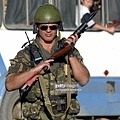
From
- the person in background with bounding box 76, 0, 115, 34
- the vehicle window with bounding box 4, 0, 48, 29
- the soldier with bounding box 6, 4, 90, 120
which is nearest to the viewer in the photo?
the soldier with bounding box 6, 4, 90, 120

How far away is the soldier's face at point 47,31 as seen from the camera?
4.82m

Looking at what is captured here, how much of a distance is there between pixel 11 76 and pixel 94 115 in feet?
16.8

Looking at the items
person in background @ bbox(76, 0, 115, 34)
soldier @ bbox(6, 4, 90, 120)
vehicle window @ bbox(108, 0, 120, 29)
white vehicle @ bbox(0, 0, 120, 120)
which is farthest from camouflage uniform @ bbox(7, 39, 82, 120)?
vehicle window @ bbox(108, 0, 120, 29)

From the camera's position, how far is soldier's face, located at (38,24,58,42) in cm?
482

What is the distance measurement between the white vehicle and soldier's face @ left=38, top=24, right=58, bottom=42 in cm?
414

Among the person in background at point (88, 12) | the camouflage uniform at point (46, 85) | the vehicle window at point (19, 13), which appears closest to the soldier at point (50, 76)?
the camouflage uniform at point (46, 85)

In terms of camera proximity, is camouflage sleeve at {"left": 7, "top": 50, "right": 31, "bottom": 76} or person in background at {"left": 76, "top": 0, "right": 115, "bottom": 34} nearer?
camouflage sleeve at {"left": 7, "top": 50, "right": 31, "bottom": 76}

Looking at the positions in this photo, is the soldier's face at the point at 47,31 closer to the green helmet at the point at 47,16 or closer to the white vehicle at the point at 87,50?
the green helmet at the point at 47,16

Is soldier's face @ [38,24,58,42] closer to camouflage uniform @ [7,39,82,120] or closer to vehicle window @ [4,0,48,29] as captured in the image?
camouflage uniform @ [7,39,82,120]

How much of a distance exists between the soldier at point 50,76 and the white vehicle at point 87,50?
4.10 metres

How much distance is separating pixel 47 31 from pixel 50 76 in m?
0.37

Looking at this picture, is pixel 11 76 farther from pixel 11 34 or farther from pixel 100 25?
pixel 100 25

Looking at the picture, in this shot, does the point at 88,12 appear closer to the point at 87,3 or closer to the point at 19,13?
the point at 87,3

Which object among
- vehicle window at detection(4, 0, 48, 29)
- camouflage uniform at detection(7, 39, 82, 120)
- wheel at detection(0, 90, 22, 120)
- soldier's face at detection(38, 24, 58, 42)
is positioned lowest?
wheel at detection(0, 90, 22, 120)
